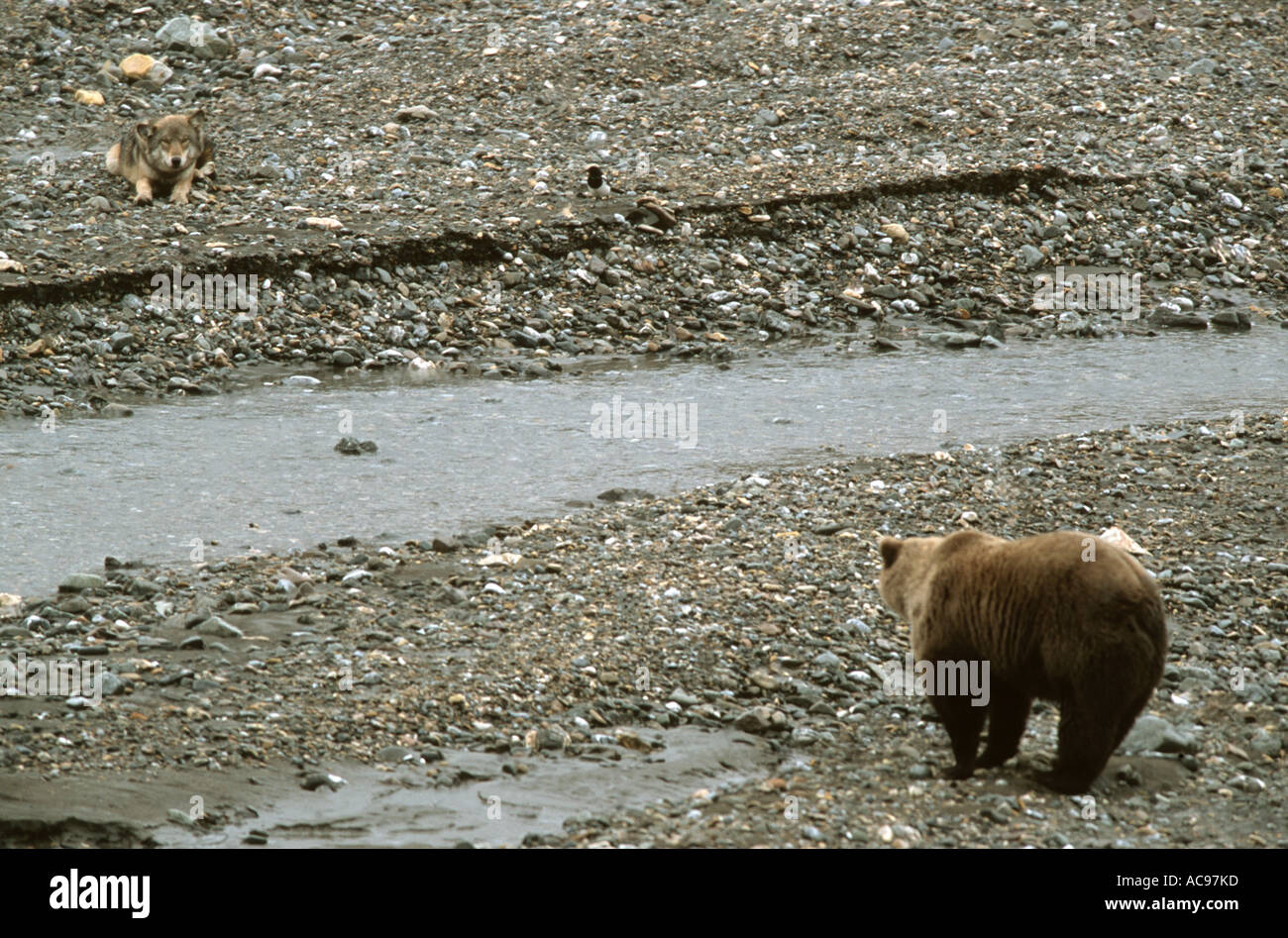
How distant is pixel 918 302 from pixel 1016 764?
309 inches

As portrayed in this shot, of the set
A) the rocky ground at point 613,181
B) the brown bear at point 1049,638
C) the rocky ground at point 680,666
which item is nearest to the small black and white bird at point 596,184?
the rocky ground at point 613,181

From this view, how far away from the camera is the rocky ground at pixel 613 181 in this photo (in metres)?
11.7

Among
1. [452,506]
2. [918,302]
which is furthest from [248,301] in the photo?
[918,302]

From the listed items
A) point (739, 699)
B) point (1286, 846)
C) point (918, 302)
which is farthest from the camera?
point (918, 302)

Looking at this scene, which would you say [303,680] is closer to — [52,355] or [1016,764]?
[1016,764]

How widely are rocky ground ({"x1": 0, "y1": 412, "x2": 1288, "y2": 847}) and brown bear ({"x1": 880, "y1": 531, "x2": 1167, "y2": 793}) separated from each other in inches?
8.7

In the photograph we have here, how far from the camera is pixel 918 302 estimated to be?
13141 millimetres

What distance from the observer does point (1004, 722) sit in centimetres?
571

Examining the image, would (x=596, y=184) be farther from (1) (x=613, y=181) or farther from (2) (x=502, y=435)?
(2) (x=502, y=435)

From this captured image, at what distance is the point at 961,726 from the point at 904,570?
803 millimetres

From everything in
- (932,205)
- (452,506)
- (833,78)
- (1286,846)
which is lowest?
Answer: (1286,846)

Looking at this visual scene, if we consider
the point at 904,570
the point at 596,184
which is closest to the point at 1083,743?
the point at 904,570

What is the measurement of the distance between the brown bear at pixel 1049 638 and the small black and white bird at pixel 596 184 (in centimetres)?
815

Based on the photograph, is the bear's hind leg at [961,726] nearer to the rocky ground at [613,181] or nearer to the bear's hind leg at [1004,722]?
the bear's hind leg at [1004,722]
